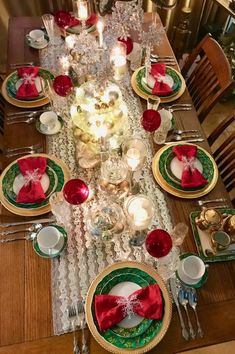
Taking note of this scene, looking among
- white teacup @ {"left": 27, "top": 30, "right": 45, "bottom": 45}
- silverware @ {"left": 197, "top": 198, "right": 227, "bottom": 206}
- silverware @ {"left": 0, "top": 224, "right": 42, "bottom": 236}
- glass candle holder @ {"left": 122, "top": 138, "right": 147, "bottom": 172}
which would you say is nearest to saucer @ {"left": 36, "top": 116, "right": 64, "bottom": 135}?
glass candle holder @ {"left": 122, "top": 138, "right": 147, "bottom": 172}

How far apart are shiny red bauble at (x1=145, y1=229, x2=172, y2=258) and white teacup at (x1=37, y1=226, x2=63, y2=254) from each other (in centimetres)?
32

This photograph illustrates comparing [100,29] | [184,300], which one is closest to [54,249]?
[184,300]

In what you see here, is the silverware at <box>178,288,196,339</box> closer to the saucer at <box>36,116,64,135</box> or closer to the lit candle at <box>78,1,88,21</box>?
the saucer at <box>36,116,64,135</box>

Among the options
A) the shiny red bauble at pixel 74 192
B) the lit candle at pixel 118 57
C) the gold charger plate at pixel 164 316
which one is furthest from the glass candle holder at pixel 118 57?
the gold charger plate at pixel 164 316

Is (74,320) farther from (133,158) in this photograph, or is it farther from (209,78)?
(209,78)

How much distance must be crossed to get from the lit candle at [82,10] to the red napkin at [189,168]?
0.99 m

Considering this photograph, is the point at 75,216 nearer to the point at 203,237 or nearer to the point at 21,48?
the point at 203,237

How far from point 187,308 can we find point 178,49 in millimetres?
2472

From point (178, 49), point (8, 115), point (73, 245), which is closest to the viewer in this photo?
point (73, 245)

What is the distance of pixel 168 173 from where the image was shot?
1362mm

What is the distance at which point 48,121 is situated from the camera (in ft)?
4.92

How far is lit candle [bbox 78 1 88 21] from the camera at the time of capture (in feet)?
5.86

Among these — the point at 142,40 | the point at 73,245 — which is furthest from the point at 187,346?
the point at 142,40

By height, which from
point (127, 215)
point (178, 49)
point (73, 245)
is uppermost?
point (178, 49)
